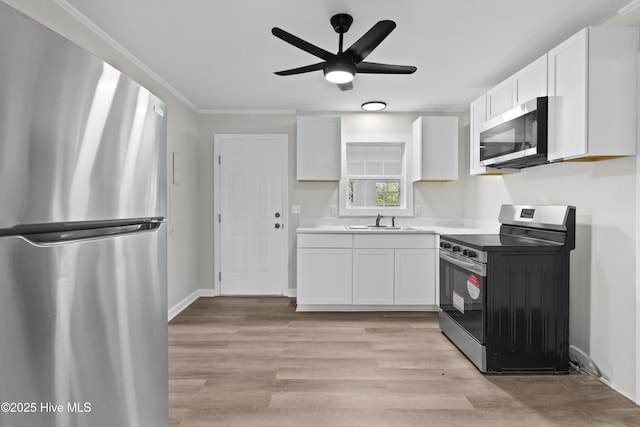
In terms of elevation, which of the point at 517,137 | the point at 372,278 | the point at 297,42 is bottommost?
the point at 372,278

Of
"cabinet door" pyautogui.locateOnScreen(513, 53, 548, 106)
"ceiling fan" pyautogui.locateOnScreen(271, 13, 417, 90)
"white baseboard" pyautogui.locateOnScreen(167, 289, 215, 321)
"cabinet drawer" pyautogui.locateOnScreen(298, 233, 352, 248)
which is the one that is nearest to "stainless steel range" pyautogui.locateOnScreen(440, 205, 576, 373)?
"cabinet door" pyautogui.locateOnScreen(513, 53, 548, 106)

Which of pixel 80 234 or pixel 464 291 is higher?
pixel 80 234

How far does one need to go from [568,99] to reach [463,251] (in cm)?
127

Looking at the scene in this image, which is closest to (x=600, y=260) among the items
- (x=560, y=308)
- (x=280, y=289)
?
(x=560, y=308)

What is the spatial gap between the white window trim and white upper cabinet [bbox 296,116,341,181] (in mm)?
325

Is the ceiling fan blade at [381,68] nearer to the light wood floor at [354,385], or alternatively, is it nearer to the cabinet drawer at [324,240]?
the cabinet drawer at [324,240]

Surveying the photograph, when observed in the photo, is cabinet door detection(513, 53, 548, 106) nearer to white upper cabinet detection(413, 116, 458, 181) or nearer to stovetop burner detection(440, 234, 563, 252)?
stovetop burner detection(440, 234, 563, 252)

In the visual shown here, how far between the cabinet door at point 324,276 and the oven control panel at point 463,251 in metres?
1.10

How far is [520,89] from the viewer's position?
8.99 ft

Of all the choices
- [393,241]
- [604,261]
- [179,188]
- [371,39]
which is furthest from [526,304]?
[179,188]

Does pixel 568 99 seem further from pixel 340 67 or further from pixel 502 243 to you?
pixel 340 67

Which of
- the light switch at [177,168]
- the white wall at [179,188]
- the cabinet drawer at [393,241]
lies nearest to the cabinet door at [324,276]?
the cabinet drawer at [393,241]

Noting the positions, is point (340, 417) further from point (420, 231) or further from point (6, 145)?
point (420, 231)

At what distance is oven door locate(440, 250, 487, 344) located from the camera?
2.55 metres
